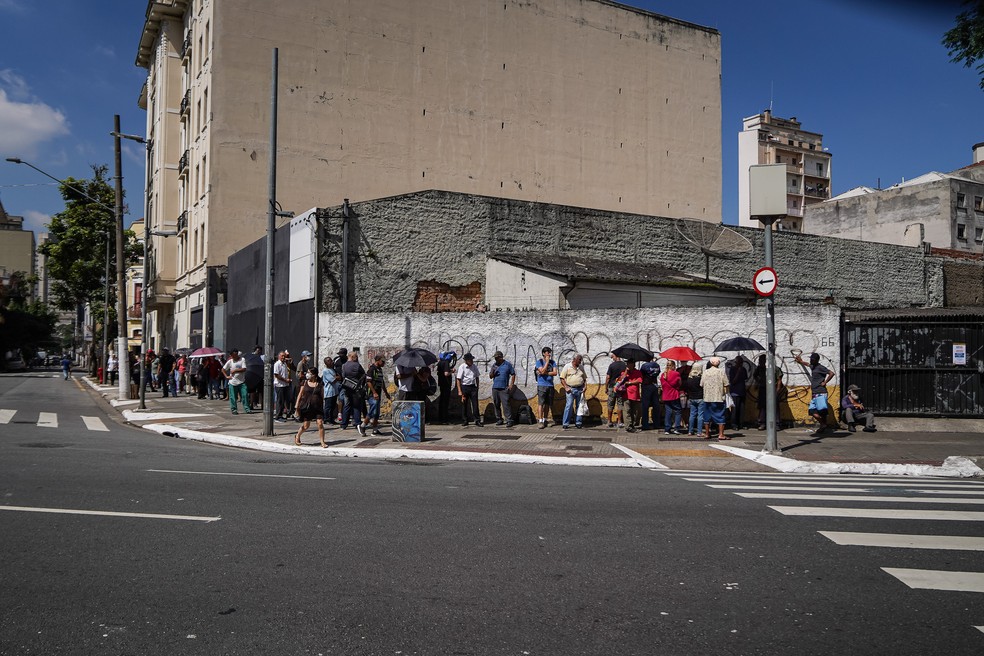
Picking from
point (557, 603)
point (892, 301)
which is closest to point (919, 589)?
point (557, 603)

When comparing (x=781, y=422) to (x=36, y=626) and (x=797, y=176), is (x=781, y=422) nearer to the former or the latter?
(x=36, y=626)

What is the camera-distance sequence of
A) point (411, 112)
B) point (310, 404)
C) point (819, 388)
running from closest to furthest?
point (310, 404) < point (819, 388) < point (411, 112)

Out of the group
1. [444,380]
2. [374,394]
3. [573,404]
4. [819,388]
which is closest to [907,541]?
[819,388]

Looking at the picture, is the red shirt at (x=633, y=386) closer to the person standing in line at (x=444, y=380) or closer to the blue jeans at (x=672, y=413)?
the blue jeans at (x=672, y=413)

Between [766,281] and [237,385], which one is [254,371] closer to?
[237,385]

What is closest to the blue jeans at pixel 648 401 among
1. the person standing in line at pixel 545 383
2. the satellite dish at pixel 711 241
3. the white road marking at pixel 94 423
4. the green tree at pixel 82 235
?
the person standing in line at pixel 545 383

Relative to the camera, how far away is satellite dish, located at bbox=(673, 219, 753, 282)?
25453 mm

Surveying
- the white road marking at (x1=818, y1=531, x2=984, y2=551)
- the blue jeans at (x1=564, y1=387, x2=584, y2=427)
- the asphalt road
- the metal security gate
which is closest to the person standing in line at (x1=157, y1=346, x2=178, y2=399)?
the blue jeans at (x1=564, y1=387, x2=584, y2=427)

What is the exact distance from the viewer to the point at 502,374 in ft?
56.5

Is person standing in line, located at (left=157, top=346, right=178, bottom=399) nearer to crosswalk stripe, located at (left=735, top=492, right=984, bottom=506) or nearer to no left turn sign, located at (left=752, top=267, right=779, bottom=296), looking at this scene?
no left turn sign, located at (left=752, top=267, right=779, bottom=296)

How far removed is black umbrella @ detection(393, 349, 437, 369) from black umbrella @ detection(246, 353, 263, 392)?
6292mm

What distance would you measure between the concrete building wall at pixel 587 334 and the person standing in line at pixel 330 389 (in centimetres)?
188

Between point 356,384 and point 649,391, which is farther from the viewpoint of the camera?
point 649,391

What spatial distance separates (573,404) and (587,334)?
1777 mm
